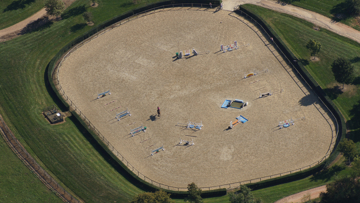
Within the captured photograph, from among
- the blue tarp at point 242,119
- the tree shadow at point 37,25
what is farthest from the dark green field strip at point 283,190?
the tree shadow at point 37,25

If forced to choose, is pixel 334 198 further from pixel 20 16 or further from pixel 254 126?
pixel 20 16

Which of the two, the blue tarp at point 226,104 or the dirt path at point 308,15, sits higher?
the dirt path at point 308,15

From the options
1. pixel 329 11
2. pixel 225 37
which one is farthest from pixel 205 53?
pixel 329 11

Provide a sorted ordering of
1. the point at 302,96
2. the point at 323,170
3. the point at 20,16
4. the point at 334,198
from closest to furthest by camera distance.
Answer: the point at 334,198
the point at 323,170
the point at 302,96
the point at 20,16

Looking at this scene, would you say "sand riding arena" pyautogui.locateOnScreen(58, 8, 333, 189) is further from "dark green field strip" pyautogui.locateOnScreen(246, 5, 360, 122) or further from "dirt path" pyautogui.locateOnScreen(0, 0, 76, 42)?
"dirt path" pyautogui.locateOnScreen(0, 0, 76, 42)

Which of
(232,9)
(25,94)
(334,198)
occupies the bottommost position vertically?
Result: (334,198)

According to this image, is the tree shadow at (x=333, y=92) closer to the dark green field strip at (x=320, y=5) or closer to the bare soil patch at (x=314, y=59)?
the bare soil patch at (x=314, y=59)

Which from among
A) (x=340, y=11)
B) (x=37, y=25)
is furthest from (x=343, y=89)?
(x=37, y=25)
